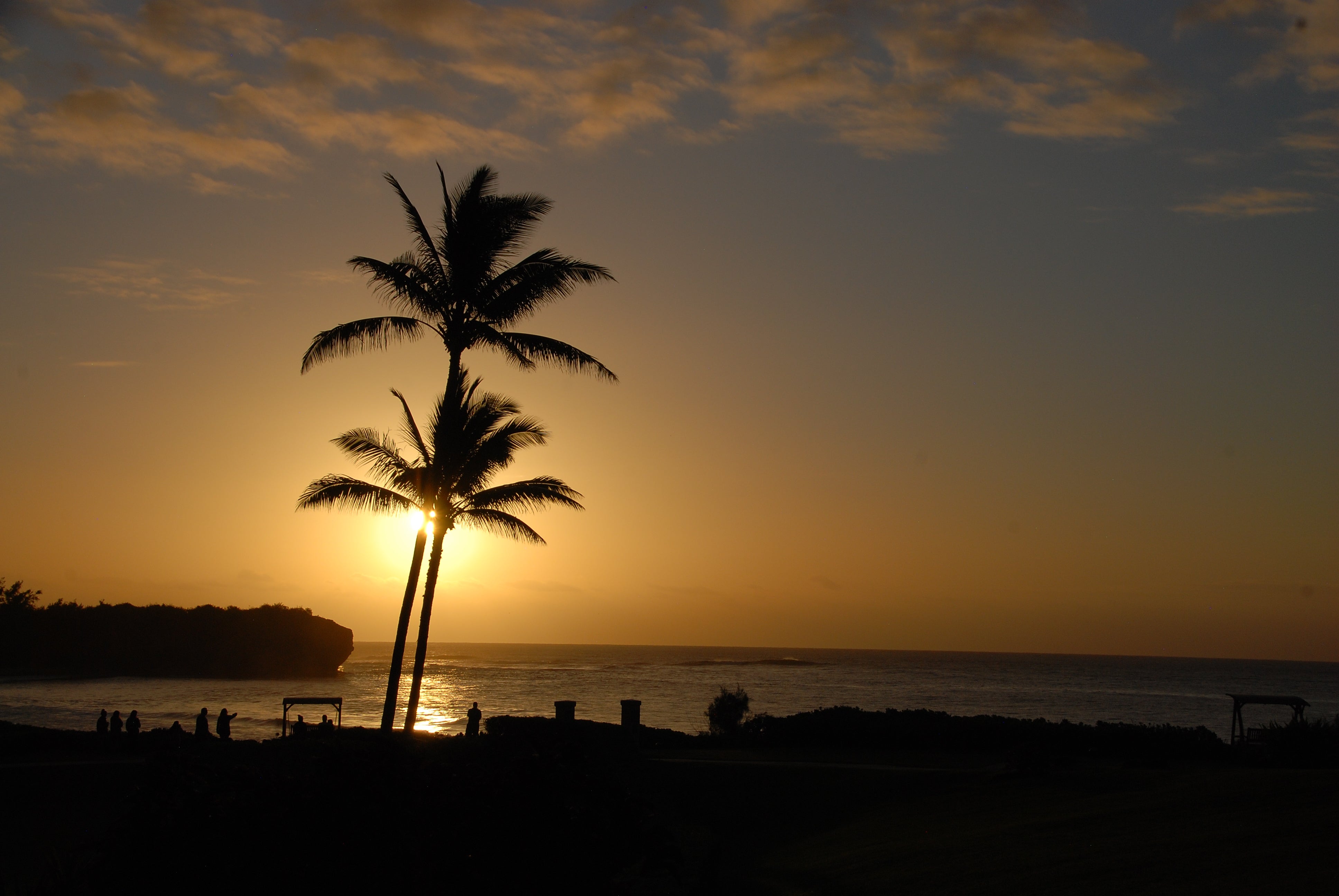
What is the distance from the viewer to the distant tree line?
367 feet

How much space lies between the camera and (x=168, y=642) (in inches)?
4705

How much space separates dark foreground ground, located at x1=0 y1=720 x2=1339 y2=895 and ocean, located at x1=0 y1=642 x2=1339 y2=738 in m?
25.2

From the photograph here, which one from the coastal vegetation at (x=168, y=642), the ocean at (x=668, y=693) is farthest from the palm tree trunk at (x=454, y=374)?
the coastal vegetation at (x=168, y=642)

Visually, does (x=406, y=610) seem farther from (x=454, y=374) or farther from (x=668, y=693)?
(x=668, y=693)

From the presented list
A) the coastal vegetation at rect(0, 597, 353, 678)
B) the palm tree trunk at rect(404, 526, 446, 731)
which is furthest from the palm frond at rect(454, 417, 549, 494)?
the coastal vegetation at rect(0, 597, 353, 678)

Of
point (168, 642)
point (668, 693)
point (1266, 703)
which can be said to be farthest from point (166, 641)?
point (1266, 703)

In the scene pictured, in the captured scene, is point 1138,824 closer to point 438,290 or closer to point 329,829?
point 329,829

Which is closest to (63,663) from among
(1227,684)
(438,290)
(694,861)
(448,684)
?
(448,684)

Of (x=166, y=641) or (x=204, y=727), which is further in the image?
(x=166, y=641)

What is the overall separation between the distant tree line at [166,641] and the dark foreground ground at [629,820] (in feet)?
360

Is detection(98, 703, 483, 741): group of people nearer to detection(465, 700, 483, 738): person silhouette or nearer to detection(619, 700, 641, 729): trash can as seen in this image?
detection(465, 700, 483, 738): person silhouette

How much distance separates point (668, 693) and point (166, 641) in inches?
3142

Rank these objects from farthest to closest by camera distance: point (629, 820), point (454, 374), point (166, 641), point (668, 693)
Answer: point (166, 641), point (668, 693), point (454, 374), point (629, 820)

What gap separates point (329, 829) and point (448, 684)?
91.3 meters
